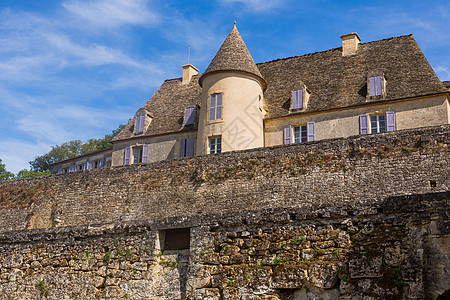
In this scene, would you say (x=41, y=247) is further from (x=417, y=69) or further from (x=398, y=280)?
(x=417, y=69)

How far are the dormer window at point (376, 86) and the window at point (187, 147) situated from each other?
360 inches

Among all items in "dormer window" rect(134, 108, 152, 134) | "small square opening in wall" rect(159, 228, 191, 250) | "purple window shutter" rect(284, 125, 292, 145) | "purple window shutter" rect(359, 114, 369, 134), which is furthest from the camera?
→ "dormer window" rect(134, 108, 152, 134)

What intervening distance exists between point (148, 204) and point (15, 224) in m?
6.54

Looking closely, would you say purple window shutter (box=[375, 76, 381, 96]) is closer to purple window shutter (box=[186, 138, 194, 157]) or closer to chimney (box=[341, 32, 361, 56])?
chimney (box=[341, 32, 361, 56])

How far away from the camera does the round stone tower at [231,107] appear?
24625 mm

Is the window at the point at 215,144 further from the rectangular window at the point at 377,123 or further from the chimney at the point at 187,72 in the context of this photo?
the chimney at the point at 187,72

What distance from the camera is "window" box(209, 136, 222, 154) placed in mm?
24703

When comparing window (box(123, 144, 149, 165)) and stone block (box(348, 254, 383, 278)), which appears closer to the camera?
stone block (box(348, 254, 383, 278))

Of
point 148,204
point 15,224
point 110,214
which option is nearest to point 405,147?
point 148,204

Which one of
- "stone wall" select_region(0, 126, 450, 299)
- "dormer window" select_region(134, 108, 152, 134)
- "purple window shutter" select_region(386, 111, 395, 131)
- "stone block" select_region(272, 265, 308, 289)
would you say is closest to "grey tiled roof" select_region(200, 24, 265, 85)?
"dormer window" select_region(134, 108, 152, 134)

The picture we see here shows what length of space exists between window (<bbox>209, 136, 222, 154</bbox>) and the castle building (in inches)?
1.8

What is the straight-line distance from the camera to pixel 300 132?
25.4 metres

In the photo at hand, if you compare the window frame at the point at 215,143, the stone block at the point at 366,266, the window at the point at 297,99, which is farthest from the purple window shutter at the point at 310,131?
the stone block at the point at 366,266

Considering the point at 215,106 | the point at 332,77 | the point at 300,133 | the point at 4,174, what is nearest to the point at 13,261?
the point at 215,106
